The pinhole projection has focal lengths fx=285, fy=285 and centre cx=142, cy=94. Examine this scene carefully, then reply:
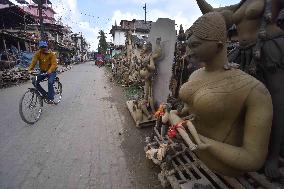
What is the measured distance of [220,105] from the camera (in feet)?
7.02

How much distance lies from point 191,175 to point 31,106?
17.8 ft

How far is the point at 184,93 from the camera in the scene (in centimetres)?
242

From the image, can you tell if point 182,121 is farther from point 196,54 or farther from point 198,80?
point 196,54

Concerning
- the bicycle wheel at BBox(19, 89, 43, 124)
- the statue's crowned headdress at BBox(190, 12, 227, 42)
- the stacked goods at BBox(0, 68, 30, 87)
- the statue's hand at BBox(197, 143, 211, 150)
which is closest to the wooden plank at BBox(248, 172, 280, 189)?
the statue's hand at BBox(197, 143, 211, 150)

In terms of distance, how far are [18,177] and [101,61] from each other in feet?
151

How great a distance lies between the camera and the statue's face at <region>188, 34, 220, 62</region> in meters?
2.14

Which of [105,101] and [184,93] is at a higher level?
[184,93]

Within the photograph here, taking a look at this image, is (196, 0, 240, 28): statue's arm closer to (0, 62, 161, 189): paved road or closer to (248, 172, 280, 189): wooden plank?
(248, 172, 280, 189): wooden plank

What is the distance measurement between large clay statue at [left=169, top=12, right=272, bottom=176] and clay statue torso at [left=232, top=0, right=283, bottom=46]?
92 centimetres

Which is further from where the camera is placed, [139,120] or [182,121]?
[139,120]

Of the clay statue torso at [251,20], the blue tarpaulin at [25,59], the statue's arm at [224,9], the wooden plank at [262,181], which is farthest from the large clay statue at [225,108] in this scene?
the blue tarpaulin at [25,59]

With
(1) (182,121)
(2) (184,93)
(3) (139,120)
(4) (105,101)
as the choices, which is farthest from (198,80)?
(4) (105,101)

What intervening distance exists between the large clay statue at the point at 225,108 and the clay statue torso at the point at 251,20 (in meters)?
0.92

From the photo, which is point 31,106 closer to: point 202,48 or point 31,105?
point 31,105
